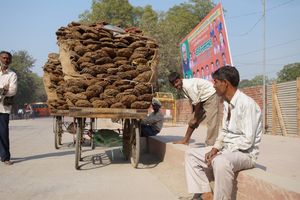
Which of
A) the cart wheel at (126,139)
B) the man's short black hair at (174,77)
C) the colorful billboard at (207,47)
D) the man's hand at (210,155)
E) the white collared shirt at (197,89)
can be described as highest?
the colorful billboard at (207,47)

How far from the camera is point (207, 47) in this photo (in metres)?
16.1

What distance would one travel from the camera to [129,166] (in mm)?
7586

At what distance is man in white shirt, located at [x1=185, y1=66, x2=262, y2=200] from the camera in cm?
344

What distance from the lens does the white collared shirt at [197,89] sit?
657 centimetres

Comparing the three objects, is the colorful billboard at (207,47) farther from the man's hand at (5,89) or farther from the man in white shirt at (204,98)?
the man's hand at (5,89)

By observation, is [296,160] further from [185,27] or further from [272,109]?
[185,27]

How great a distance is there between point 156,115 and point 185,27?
32.8 meters

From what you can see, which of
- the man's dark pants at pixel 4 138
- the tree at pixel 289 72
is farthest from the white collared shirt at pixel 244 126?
the tree at pixel 289 72

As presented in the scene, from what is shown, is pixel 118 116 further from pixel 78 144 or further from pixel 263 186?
pixel 263 186

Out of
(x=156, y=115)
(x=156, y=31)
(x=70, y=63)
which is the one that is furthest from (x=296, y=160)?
(x=156, y=31)

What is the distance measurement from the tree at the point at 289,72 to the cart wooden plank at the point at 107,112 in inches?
2101

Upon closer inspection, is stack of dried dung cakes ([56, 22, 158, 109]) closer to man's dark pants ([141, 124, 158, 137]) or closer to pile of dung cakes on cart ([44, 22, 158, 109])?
pile of dung cakes on cart ([44, 22, 158, 109])

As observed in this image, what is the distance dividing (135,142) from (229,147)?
12.5 feet

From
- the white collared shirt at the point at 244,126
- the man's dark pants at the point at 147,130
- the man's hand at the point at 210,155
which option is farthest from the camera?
the man's dark pants at the point at 147,130
